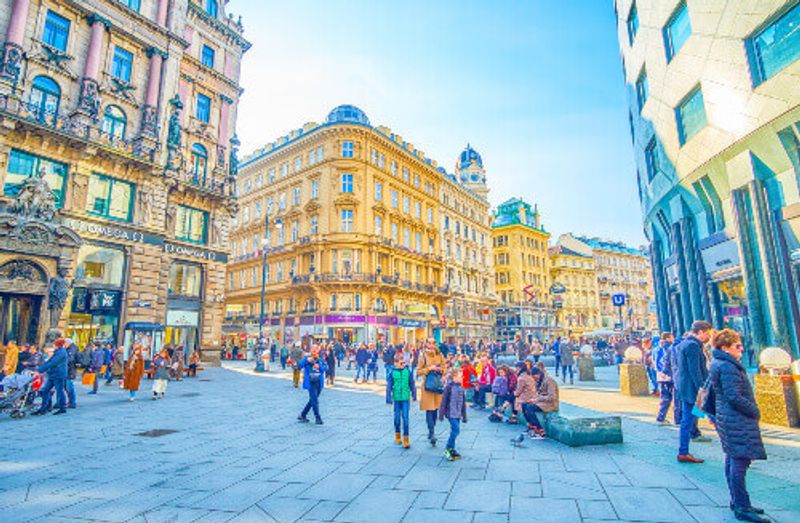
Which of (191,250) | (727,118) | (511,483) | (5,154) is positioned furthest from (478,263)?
(511,483)

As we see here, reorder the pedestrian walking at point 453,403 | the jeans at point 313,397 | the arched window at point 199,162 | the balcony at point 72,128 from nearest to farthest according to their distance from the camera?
the pedestrian walking at point 453,403
the jeans at point 313,397
the balcony at point 72,128
the arched window at point 199,162

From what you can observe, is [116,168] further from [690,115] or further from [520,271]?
[520,271]

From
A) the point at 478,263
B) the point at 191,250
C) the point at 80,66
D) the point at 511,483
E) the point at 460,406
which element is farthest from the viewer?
the point at 478,263

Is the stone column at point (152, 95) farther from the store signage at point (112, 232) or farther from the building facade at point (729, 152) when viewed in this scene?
the building facade at point (729, 152)

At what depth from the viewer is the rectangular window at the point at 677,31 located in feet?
49.3

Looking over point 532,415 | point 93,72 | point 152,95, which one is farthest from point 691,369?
point 152,95

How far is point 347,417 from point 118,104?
21.0 metres

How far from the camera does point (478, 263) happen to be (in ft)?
185

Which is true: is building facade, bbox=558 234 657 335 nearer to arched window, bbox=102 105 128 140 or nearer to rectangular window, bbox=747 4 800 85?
rectangular window, bbox=747 4 800 85

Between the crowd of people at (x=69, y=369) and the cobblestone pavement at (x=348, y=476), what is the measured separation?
103 centimetres

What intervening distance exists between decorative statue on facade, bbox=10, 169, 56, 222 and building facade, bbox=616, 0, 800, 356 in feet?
84.0

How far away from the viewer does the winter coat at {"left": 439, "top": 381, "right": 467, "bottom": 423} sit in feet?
21.1

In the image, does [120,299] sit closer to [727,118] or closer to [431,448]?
[431,448]

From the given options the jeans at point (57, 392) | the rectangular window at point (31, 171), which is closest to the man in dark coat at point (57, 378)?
the jeans at point (57, 392)
